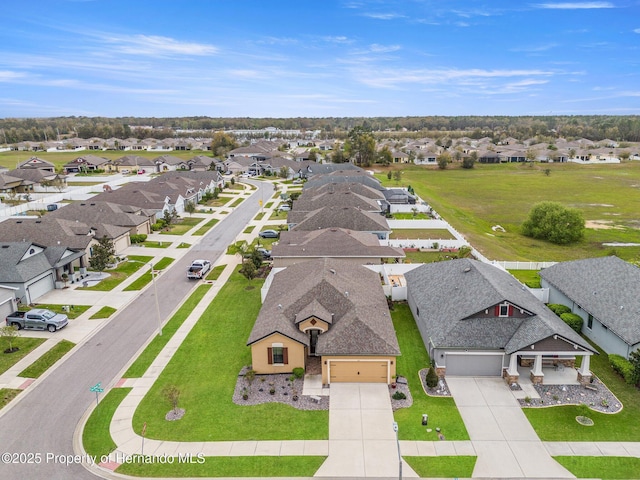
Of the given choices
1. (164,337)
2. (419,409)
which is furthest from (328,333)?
(164,337)

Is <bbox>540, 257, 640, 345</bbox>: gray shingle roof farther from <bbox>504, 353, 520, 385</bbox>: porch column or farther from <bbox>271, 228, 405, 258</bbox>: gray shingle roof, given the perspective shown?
<bbox>271, 228, 405, 258</bbox>: gray shingle roof

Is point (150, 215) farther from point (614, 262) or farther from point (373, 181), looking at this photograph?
point (614, 262)

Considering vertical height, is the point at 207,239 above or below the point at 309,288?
below

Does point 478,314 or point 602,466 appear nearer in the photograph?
point 602,466

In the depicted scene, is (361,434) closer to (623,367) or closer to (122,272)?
(623,367)

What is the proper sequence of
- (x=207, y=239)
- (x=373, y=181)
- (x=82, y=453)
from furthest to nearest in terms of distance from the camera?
(x=373, y=181)
(x=207, y=239)
(x=82, y=453)

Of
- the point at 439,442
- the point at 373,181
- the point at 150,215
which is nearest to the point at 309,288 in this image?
the point at 439,442
